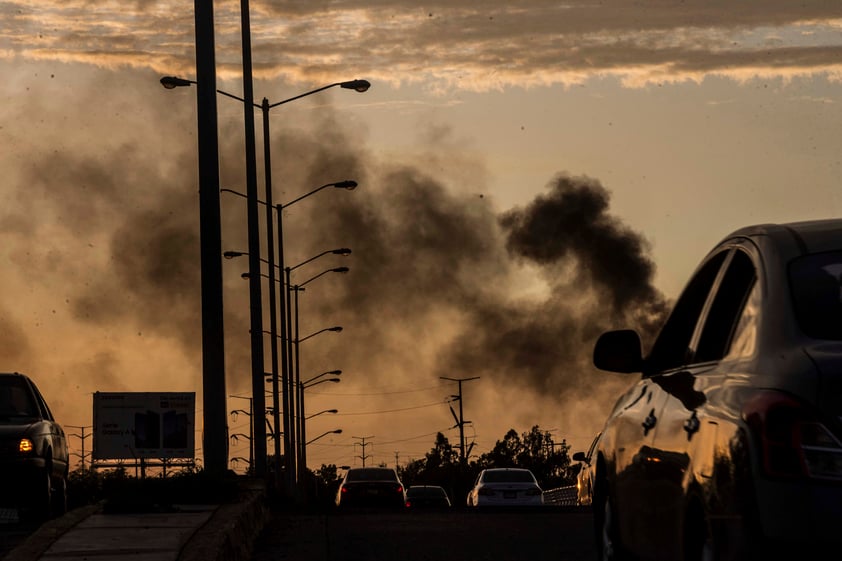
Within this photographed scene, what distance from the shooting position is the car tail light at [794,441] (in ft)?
17.6

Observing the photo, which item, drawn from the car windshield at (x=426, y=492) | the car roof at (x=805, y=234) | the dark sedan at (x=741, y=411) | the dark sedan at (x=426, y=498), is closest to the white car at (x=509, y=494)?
the dark sedan at (x=426, y=498)

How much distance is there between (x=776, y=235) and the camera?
6656mm

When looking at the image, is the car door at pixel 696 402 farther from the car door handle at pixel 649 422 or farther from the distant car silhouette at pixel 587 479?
the distant car silhouette at pixel 587 479

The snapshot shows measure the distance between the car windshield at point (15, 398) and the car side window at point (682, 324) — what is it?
41.7 ft

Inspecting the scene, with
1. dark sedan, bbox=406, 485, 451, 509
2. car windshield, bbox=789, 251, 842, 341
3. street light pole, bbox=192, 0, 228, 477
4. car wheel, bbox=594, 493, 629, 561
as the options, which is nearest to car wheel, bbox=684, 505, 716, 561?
car windshield, bbox=789, 251, 842, 341

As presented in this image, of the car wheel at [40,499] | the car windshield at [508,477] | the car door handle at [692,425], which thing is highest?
the car windshield at [508,477]

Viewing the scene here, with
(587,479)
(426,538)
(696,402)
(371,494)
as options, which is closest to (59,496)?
(426,538)

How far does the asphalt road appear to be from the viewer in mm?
14703

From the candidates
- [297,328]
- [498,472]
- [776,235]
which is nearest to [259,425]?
[498,472]

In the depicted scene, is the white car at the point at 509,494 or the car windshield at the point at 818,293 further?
the white car at the point at 509,494

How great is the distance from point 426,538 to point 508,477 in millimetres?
27580

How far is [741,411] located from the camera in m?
5.79

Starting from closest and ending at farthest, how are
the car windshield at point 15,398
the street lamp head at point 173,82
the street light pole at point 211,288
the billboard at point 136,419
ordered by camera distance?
the car windshield at point 15,398 → the street light pole at point 211,288 → the street lamp head at point 173,82 → the billboard at point 136,419

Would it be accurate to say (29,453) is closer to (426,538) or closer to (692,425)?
(426,538)
